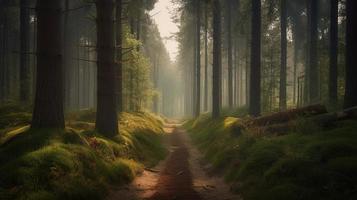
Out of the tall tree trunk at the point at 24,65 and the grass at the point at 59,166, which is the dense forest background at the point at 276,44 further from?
the tall tree trunk at the point at 24,65

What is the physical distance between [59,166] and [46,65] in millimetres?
3560

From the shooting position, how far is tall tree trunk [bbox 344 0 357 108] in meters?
14.8

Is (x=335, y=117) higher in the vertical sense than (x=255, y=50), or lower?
lower

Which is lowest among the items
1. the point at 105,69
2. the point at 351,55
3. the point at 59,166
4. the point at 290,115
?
the point at 59,166

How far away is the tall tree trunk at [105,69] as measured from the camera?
14.1m

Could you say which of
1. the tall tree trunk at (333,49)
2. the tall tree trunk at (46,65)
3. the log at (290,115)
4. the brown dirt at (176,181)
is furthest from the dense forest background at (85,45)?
the tall tree trunk at (333,49)

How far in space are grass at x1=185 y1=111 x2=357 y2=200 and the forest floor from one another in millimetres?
611

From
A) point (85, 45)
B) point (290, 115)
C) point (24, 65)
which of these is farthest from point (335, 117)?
point (24, 65)

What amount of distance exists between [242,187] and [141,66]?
22.5 meters

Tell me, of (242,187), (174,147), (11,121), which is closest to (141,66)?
(174,147)

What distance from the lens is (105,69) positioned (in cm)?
1411

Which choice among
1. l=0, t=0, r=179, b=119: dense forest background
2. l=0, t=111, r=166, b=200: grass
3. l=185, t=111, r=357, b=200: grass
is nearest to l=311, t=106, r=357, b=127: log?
l=185, t=111, r=357, b=200: grass

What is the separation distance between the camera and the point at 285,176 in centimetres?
837

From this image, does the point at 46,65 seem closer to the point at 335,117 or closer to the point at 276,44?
the point at 335,117
